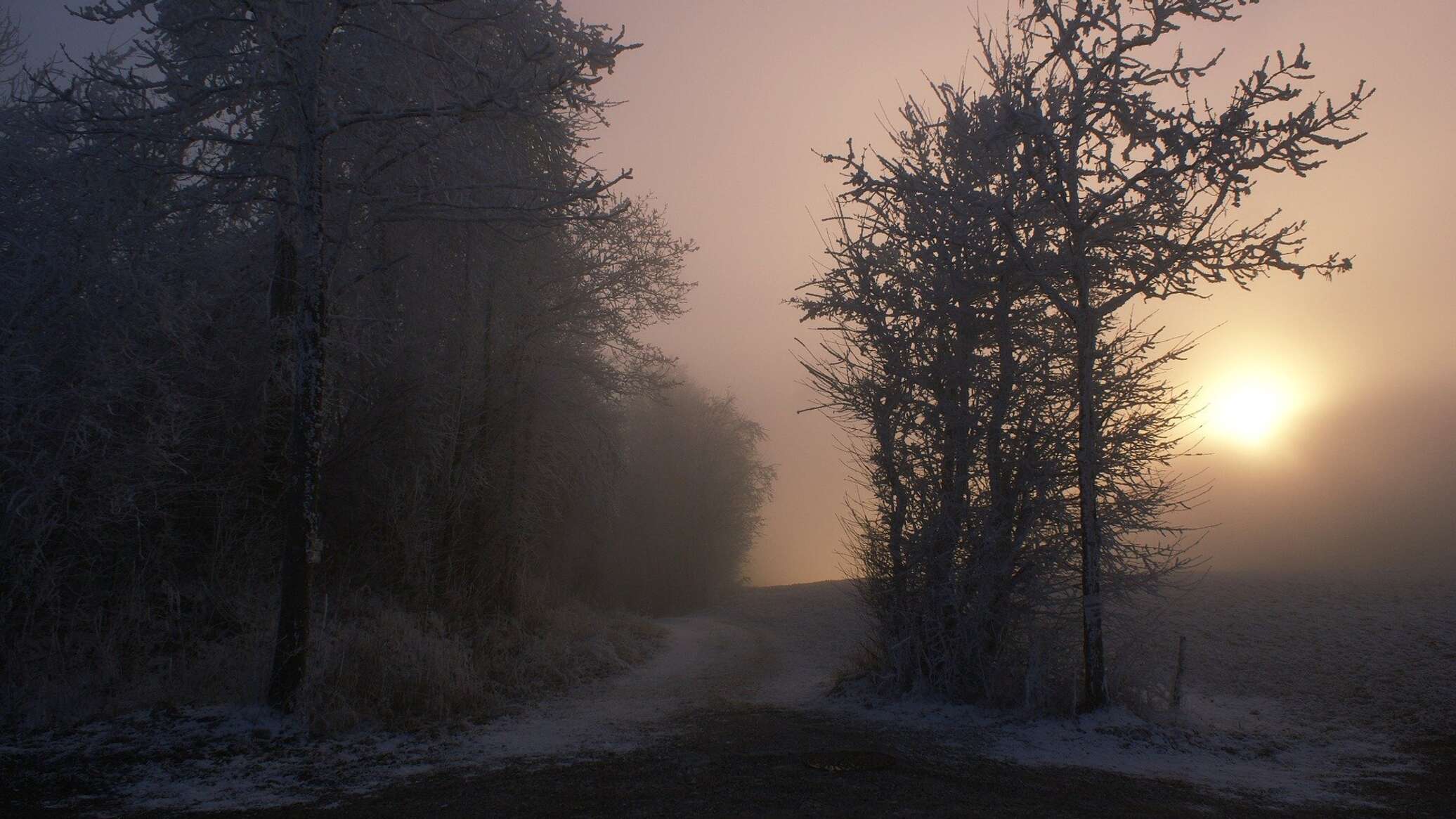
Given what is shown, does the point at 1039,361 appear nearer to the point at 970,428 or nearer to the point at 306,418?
the point at 970,428

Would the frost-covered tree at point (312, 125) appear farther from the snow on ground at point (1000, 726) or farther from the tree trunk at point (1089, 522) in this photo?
the tree trunk at point (1089, 522)

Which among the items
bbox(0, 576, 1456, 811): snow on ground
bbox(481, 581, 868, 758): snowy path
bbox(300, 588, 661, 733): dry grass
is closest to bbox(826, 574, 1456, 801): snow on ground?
bbox(0, 576, 1456, 811): snow on ground

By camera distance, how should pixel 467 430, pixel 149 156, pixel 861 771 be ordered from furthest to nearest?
pixel 467 430
pixel 149 156
pixel 861 771

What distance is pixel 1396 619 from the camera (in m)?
12.8

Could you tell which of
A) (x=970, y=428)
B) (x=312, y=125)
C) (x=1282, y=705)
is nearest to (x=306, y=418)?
(x=312, y=125)

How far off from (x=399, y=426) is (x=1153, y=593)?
1091 centimetres

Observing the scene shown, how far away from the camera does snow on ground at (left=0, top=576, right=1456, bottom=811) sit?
6.18 meters

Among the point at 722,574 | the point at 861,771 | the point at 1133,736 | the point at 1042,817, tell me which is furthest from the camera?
the point at 722,574

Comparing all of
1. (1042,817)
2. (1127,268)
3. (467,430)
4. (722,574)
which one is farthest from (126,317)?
(722,574)

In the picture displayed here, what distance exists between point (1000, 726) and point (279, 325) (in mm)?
10044

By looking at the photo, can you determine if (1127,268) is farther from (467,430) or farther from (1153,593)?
(467,430)

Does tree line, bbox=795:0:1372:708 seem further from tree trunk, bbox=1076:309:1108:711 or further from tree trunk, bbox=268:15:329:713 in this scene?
tree trunk, bbox=268:15:329:713

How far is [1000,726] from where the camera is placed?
8.00 m

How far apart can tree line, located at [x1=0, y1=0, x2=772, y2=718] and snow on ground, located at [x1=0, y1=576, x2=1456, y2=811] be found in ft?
3.62
